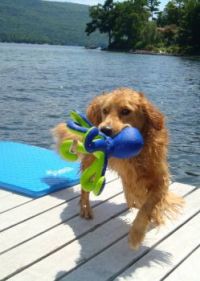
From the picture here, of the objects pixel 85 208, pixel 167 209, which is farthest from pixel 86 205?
pixel 167 209

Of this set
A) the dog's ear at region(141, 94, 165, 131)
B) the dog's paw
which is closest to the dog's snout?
the dog's ear at region(141, 94, 165, 131)

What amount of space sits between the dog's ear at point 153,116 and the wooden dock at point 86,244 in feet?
2.83

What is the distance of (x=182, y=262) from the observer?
12.0 ft

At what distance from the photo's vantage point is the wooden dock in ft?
11.3

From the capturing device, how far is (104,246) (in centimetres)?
386

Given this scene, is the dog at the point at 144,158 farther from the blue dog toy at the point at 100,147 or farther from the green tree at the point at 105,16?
the green tree at the point at 105,16

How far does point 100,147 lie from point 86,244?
845 mm

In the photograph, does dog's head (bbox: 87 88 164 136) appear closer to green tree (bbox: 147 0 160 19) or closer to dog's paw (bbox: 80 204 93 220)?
dog's paw (bbox: 80 204 93 220)

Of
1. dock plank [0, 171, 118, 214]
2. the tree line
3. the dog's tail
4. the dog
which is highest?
the dog

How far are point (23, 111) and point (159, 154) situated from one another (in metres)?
12.3

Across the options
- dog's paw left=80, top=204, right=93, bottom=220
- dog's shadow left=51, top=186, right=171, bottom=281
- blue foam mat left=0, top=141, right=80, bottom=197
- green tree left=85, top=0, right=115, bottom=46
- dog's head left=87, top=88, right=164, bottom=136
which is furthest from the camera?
green tree left=85, top=0, right=115, bottom=46

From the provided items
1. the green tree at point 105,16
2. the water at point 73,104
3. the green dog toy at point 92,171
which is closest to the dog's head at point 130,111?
the green dog toy at point 92,171

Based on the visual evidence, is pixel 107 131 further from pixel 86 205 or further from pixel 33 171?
pixel 33 171

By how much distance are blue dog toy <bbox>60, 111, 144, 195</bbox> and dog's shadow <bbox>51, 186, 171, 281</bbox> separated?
523mm
